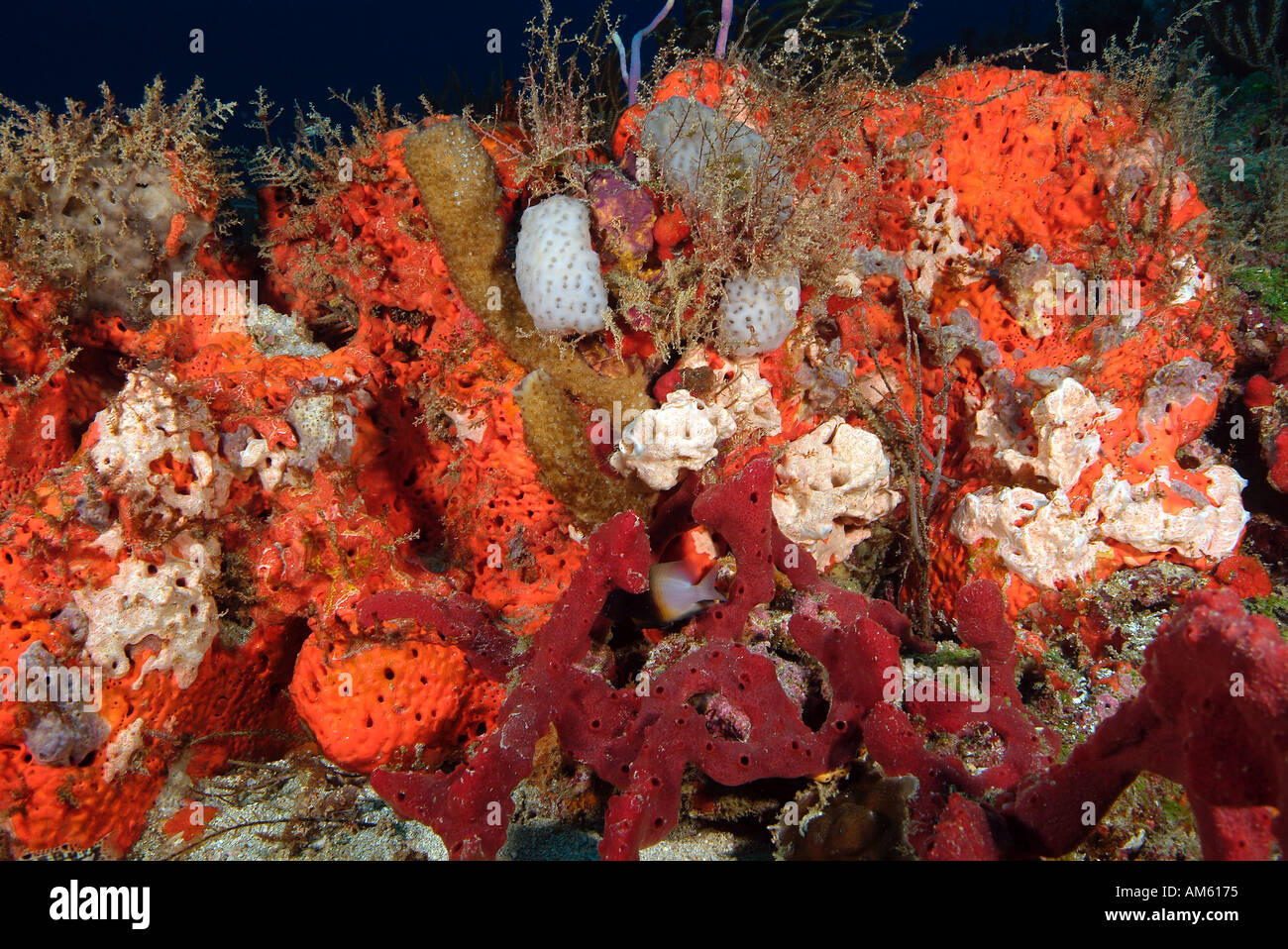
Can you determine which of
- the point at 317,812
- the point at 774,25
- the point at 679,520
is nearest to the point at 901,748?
the point at 679,520

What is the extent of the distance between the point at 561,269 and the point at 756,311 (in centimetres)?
103

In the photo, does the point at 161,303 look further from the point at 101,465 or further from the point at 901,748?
the point at 901,748

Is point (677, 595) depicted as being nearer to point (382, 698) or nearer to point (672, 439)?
point (672, 439)

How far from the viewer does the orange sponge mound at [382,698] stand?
9.33ft

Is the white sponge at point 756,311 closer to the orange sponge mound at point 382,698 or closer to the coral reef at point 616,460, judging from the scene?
the coral reef at point 616,460

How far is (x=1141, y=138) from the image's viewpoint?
3.46m

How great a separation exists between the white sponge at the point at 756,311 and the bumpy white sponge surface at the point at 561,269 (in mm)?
669

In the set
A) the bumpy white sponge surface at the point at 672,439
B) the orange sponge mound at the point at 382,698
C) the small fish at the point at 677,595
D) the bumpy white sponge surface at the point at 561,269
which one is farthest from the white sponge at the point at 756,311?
the orange sponge mound at the point at 382,698

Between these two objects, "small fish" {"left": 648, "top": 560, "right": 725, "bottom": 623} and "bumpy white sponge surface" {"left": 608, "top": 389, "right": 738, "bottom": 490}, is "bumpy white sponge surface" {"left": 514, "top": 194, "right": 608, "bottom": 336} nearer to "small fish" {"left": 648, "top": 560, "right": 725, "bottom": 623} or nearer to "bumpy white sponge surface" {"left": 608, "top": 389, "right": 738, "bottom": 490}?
"bumpy white sponge surface" {"left": 608, "top": 389, "right": 738, "bottom": 490}

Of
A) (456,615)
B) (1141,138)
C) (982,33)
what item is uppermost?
(982,33)

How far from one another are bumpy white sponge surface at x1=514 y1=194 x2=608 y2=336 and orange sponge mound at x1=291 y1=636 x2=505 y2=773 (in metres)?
1.76

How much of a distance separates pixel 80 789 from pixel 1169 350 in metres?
5.74

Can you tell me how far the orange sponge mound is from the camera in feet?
9.33

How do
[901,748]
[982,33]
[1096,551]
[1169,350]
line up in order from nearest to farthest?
[901,748], [1096,551], [1169,350], [982,33]
